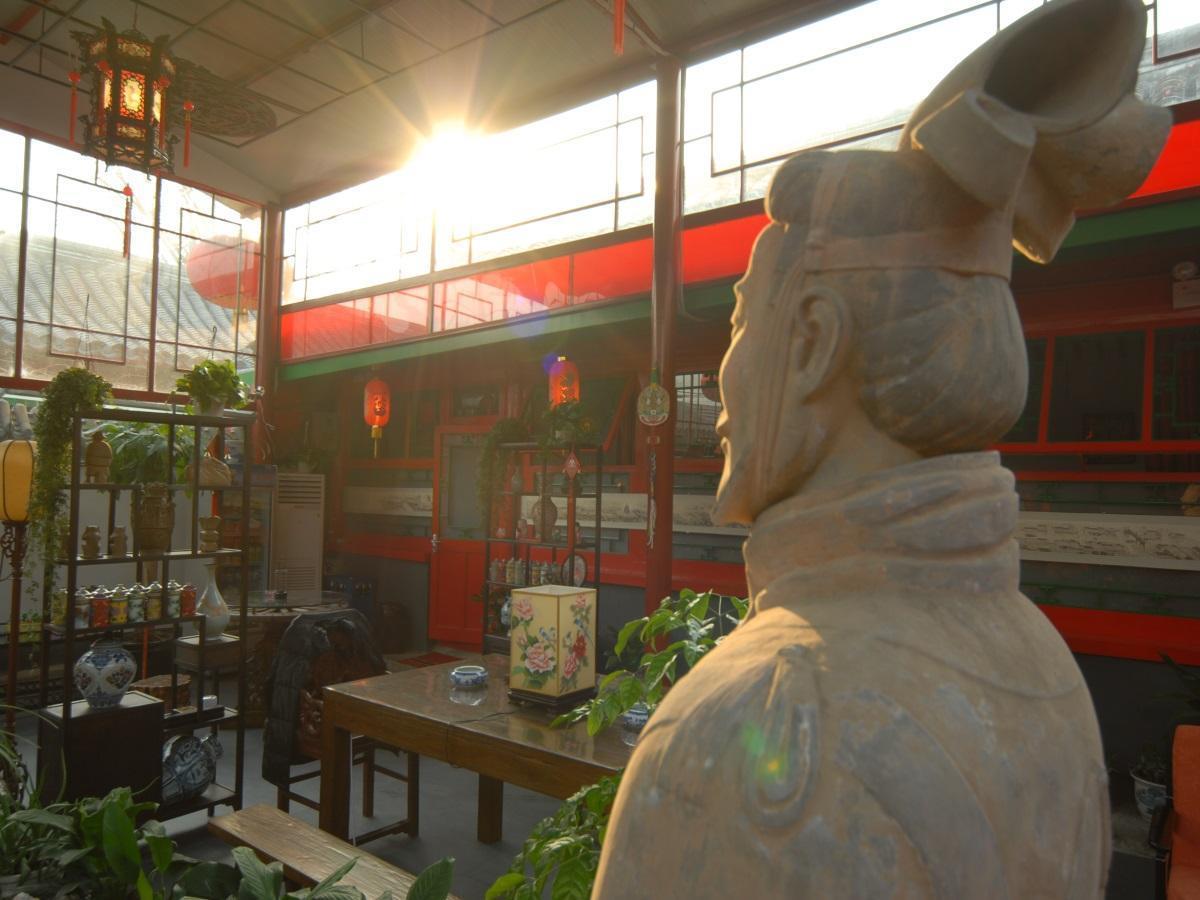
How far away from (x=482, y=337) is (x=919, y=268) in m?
5.36

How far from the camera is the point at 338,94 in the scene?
643cm

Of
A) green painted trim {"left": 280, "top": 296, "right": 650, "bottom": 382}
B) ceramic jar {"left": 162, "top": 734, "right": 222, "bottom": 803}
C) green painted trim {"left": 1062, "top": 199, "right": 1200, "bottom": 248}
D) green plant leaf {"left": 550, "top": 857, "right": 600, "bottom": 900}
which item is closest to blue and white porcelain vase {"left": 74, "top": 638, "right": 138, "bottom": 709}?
ceramic jar {"left": 162, "top": 734, "right": 222, "bottom": 803}

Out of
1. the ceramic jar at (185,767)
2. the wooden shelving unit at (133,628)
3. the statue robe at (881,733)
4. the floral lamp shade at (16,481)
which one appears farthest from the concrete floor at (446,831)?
the statue robe at (881,733)

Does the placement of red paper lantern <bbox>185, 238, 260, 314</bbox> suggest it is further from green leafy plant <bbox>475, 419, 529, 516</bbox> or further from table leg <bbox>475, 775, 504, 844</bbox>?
table leg <bbox>475, 775, 504, 844</bbox>

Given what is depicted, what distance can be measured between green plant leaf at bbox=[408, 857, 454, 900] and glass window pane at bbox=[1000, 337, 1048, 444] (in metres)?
3.57

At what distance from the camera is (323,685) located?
3.37m

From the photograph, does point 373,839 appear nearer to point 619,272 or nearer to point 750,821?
point 750,821

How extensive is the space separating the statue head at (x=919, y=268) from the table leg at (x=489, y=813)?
296 cm

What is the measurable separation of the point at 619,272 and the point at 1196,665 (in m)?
3.55

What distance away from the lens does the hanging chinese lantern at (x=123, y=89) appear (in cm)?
402

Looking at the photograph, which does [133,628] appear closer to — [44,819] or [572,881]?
[44,819]

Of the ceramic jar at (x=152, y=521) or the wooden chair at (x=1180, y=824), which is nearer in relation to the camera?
the wooden chair at (x=1180, y=824)

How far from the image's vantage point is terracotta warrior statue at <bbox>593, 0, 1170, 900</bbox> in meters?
0.59

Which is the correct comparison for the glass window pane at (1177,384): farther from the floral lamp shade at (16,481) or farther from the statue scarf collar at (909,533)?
the floral lamp shade at (16,481)
